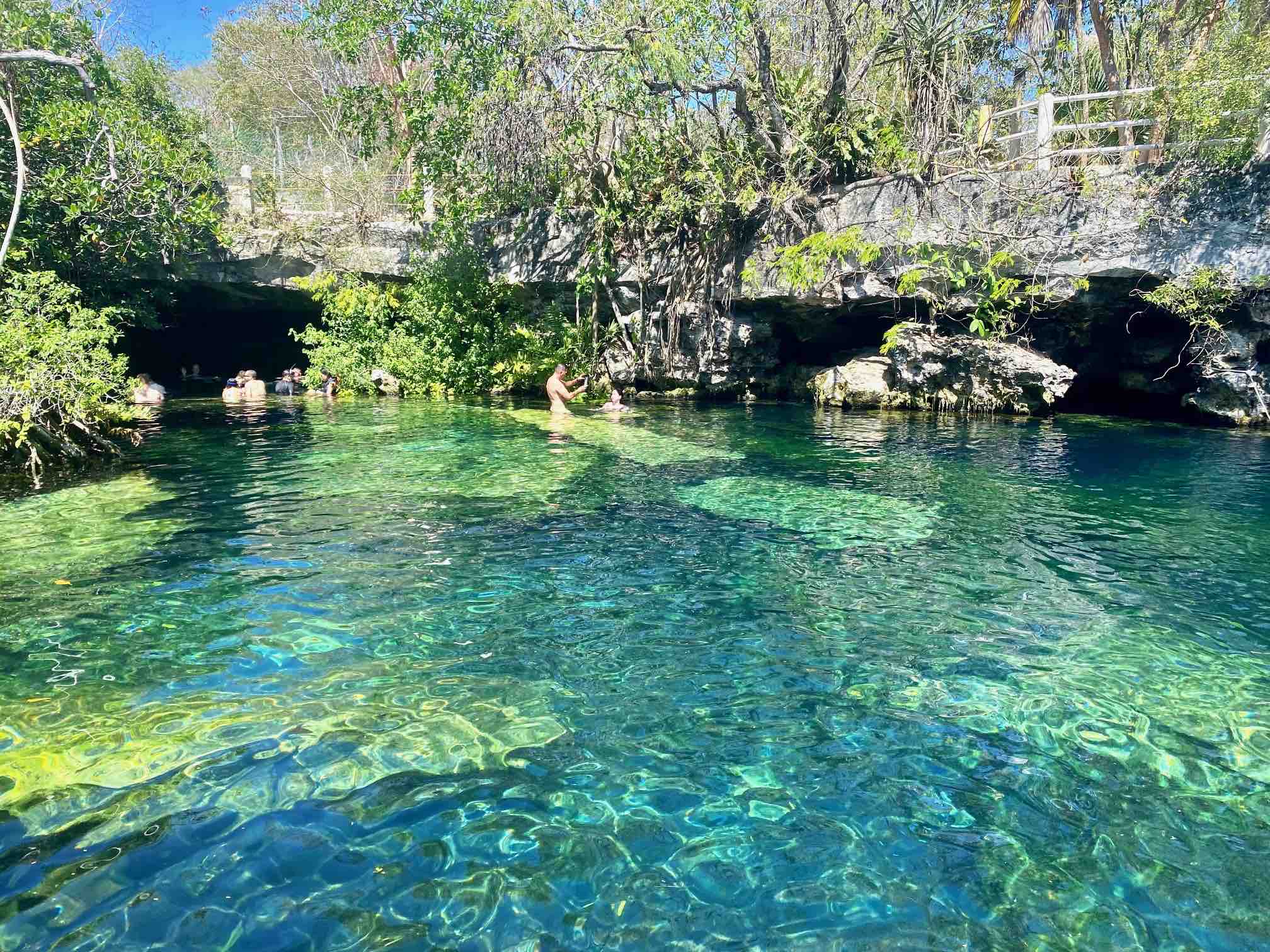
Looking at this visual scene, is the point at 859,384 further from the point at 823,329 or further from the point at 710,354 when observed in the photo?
the point at 710,354

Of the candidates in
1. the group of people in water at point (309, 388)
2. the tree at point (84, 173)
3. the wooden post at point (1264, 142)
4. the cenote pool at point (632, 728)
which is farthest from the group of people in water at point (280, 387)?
the wooden post at point (1264, 142)

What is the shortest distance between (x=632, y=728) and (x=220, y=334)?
30.6 m

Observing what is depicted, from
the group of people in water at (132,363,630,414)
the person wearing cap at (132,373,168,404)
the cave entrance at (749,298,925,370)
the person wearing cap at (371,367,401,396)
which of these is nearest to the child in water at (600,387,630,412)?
the group of people in water at (132,363,630,414)

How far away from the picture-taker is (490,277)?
896 inches

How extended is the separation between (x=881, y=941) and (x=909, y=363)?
59.3 feet

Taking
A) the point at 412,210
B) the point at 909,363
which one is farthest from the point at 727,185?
the point at 412,210

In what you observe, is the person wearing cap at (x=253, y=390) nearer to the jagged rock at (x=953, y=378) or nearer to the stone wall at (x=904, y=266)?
the stone wall at (x=904, y=266)

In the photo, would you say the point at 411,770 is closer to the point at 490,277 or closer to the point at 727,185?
the point at 727,185

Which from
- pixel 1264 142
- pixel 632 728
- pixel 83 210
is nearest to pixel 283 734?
pixel 632 728

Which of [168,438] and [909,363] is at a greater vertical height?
[909,363]

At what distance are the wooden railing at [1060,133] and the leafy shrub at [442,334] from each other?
11.4 m

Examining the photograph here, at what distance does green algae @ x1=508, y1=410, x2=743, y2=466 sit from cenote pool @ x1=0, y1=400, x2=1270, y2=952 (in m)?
3.64

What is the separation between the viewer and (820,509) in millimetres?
9258

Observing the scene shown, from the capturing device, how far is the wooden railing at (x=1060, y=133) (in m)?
14.6
